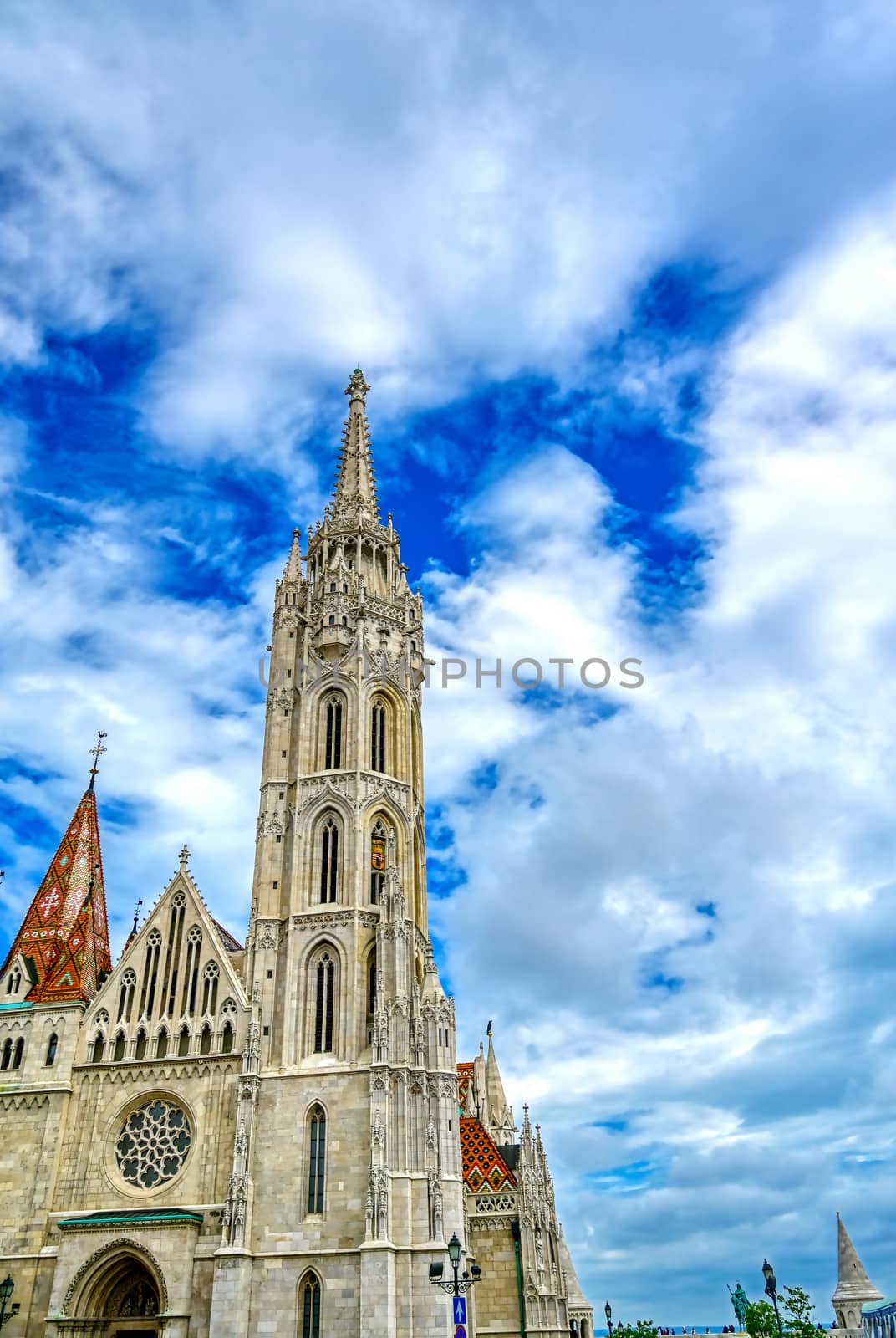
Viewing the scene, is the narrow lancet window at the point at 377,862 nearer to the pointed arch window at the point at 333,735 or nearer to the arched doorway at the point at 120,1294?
the pointed arch window at the point at 333,735

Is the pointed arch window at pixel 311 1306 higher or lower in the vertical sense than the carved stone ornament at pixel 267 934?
lower

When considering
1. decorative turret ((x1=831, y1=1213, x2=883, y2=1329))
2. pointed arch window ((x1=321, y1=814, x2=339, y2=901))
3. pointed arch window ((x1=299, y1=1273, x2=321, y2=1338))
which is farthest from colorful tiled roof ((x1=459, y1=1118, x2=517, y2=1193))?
decorative turret ((x1=831, y1=1213, x2=883, y2=1329))

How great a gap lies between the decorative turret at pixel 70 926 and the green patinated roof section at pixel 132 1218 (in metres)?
7.56

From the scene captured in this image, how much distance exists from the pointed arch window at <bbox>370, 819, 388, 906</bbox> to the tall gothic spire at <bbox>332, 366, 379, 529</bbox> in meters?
16.8

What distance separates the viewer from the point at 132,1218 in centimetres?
3322

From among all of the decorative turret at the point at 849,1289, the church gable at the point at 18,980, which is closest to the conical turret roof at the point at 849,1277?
the decorative turret at the point at 849,1289

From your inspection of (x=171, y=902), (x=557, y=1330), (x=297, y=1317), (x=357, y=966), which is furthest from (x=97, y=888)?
(x=557, y=1330)

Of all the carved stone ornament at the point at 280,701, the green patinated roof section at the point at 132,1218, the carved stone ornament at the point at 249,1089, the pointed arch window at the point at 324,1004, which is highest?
the carved stone ornament at the point at 280,701

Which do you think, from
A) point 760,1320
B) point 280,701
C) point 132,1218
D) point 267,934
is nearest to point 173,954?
point 267,934

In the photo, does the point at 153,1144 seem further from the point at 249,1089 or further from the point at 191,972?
the point at 191,972

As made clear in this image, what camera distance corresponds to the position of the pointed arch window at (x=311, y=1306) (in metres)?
32.2

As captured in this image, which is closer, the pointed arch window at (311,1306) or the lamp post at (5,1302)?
the lamp post at (5,1302)

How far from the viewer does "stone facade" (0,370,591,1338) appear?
Result: 108 ft

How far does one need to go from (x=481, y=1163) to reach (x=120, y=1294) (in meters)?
13.8
